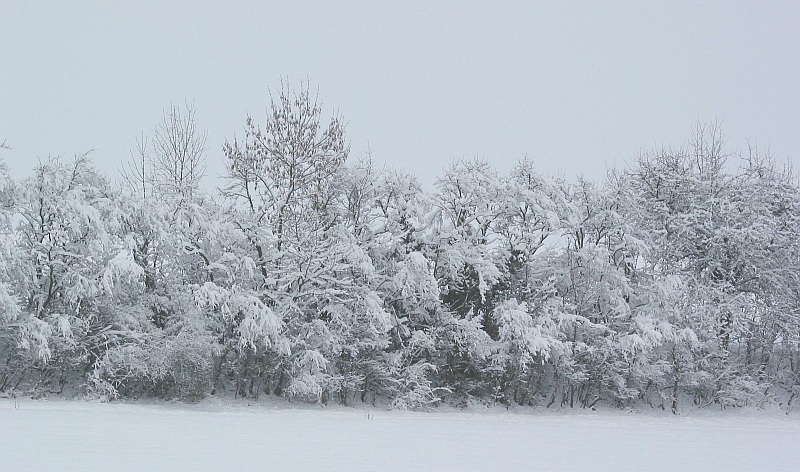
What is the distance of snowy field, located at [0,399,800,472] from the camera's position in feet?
26.4

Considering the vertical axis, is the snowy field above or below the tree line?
below

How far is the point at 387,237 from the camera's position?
21.0 m

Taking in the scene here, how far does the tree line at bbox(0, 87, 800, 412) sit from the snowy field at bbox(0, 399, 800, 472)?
2189 millimetres

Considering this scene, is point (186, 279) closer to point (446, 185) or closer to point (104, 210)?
point (104, 210)

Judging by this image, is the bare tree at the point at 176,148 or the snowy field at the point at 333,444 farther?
the bare tree at the point at 176,148

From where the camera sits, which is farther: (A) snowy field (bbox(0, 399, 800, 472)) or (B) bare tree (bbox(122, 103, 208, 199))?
(B) bare tree (bbox(122, 103, 208, 199))

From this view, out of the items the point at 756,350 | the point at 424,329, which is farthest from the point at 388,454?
the point at 756,350

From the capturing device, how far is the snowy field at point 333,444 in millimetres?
8039

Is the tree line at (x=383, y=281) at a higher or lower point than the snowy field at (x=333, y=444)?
higher

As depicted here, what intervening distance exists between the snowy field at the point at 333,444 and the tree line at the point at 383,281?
86.2 inches

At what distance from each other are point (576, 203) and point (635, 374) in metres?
5.32

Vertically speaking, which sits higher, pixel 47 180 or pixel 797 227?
pixel 797 227

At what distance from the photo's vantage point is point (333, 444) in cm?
1015

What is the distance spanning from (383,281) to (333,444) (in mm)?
10419
